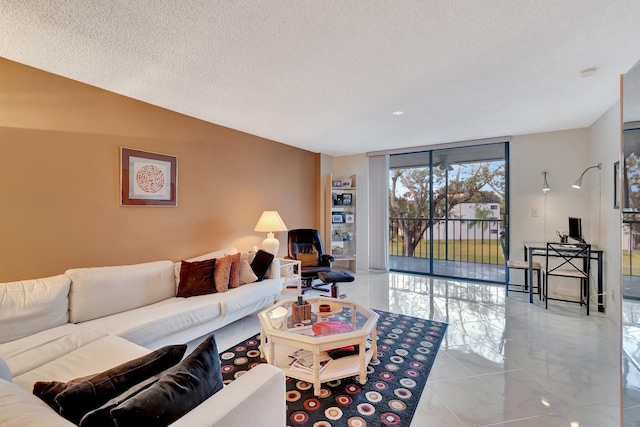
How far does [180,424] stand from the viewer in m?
0.83

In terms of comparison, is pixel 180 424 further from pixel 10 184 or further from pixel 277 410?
pixel 10 184

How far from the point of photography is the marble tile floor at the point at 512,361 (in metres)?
1.70

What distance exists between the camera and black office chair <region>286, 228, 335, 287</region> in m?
4.28

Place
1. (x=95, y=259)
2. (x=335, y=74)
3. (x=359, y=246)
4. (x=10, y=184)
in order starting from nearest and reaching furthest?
1. (x=10, y=184)
2. (x=335, y=74)
3. (x=95, y=259)
4. (x=359, y=246)

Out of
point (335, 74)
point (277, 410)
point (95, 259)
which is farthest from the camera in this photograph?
point (95, 259)

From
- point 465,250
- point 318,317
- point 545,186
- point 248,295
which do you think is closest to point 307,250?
point 248,295

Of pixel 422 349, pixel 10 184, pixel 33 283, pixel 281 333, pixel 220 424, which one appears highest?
pixel 10 184

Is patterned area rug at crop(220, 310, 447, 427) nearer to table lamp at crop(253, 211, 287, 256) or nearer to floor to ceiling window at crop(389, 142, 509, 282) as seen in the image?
table lamp at crop(253, 211, 287, 256)

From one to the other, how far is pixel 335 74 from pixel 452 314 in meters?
2.93

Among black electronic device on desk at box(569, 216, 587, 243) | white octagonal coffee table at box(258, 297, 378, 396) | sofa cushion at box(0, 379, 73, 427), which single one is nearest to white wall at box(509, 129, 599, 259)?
black electronic device on desk at box(569, 216, 587, 243)

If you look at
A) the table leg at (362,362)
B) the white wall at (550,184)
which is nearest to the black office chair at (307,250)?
the table leg at (362,362)

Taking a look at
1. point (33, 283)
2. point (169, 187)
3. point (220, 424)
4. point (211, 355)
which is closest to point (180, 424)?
point (220, 424)

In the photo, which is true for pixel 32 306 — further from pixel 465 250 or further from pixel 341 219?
pixel 465 250

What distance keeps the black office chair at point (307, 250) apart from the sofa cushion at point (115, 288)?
1.92 meters
